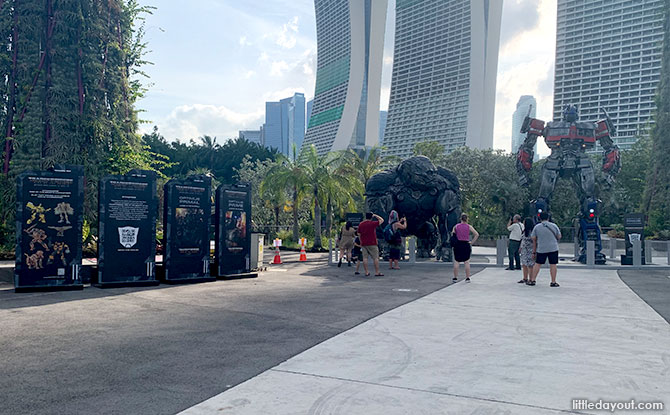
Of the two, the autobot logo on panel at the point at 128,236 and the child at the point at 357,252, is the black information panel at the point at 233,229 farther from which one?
the child at the point at 357,252

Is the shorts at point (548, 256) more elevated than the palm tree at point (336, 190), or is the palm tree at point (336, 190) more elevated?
the palm tree at point (336, 190)

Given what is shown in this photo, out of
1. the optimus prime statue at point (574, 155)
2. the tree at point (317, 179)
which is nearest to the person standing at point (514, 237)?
the optimus prime statue at point (574, 155)

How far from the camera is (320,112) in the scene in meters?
136

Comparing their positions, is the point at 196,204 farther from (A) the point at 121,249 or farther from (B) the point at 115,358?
(B) the point at 115,358

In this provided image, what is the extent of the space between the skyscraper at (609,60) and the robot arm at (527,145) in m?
80.9

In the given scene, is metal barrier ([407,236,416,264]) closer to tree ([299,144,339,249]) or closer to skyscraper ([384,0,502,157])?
tree ([299,144,339,249])

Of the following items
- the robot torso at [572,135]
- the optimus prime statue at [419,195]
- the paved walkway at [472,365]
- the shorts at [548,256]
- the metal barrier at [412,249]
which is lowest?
the paved walkway at [472,365]

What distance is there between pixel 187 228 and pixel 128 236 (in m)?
1.33

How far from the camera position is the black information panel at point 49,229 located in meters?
9.91

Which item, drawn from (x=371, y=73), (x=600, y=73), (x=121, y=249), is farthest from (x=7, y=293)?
(x=371, y=73)

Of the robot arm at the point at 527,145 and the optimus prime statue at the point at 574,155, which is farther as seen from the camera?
the robot arm at the point at 527,145

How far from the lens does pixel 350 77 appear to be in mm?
125062

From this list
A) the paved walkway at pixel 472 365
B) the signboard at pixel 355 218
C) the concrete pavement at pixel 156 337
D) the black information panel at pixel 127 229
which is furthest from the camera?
the signboard at pixel 355 218

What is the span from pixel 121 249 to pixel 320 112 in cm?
12804
